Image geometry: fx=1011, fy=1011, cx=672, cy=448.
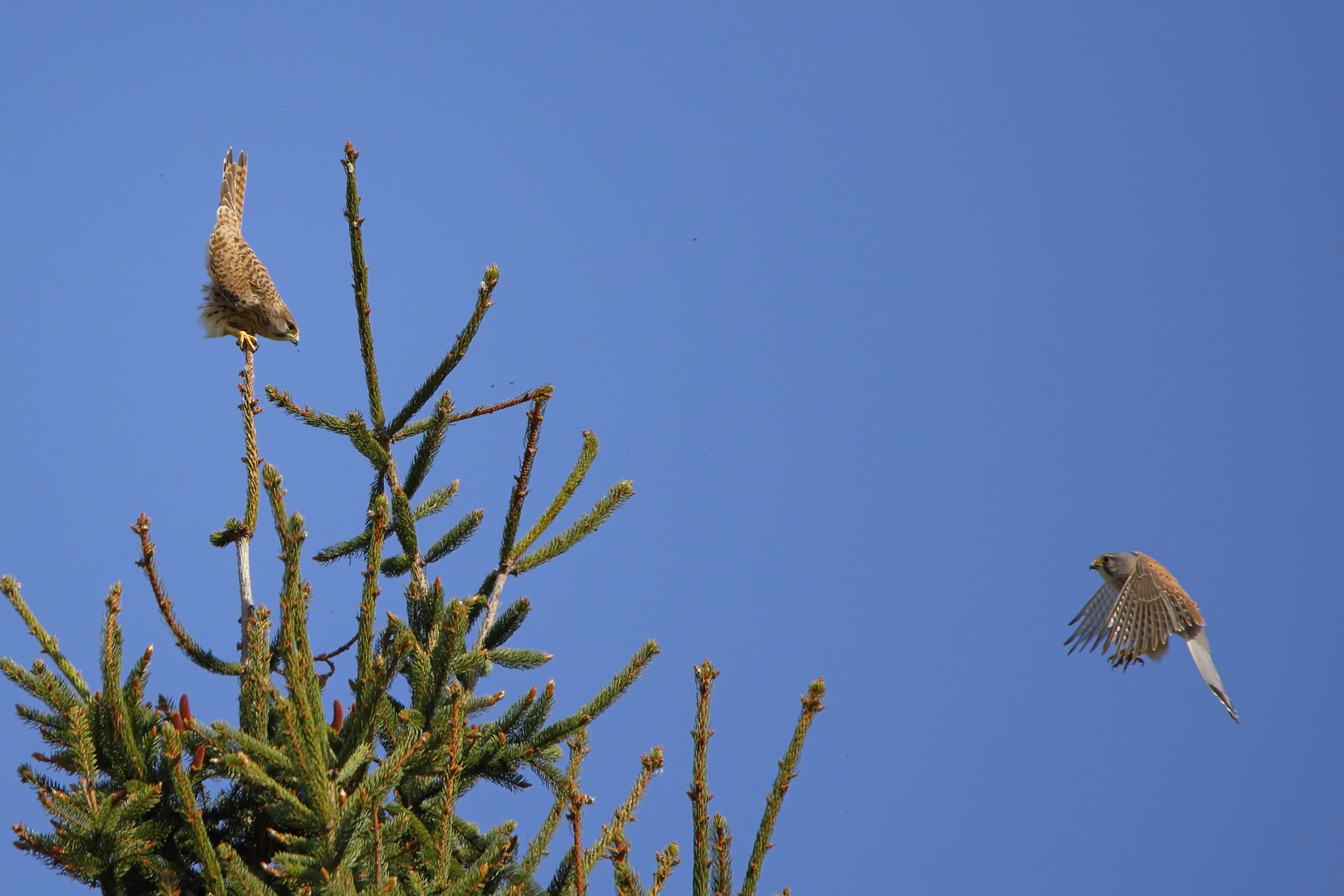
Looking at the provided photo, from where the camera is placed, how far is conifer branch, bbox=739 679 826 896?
2.14 m

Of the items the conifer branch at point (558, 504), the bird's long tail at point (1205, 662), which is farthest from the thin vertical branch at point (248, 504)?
the bird's long tail at point (1205, 662)

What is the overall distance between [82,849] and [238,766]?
52 cm

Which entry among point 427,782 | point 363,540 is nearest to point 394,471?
point 363,540

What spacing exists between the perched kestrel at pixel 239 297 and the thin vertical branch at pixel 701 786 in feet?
18.3

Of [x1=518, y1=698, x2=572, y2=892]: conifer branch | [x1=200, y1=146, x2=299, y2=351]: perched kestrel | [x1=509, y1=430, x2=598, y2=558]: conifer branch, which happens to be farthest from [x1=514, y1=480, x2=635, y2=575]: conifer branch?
[x1=200, y1=146, x2=299, y2=351]: perched kestrel

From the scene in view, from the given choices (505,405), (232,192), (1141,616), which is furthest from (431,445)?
(232,192)

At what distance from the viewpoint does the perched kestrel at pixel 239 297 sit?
6.97 meters

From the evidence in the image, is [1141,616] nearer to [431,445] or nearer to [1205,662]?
[1205,662]

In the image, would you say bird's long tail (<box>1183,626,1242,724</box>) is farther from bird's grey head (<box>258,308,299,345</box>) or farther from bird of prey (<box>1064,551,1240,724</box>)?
bird's grey head (<box>258,308,299,345</box>)

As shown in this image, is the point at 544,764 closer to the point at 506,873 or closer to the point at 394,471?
the point at 506,873

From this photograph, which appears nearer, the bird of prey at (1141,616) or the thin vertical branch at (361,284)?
the thin vertical branch at (361,284)

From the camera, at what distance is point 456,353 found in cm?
317

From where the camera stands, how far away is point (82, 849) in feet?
7.32

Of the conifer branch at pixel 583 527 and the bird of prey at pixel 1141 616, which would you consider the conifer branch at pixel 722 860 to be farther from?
the bird of prey at pixel 1141 616
